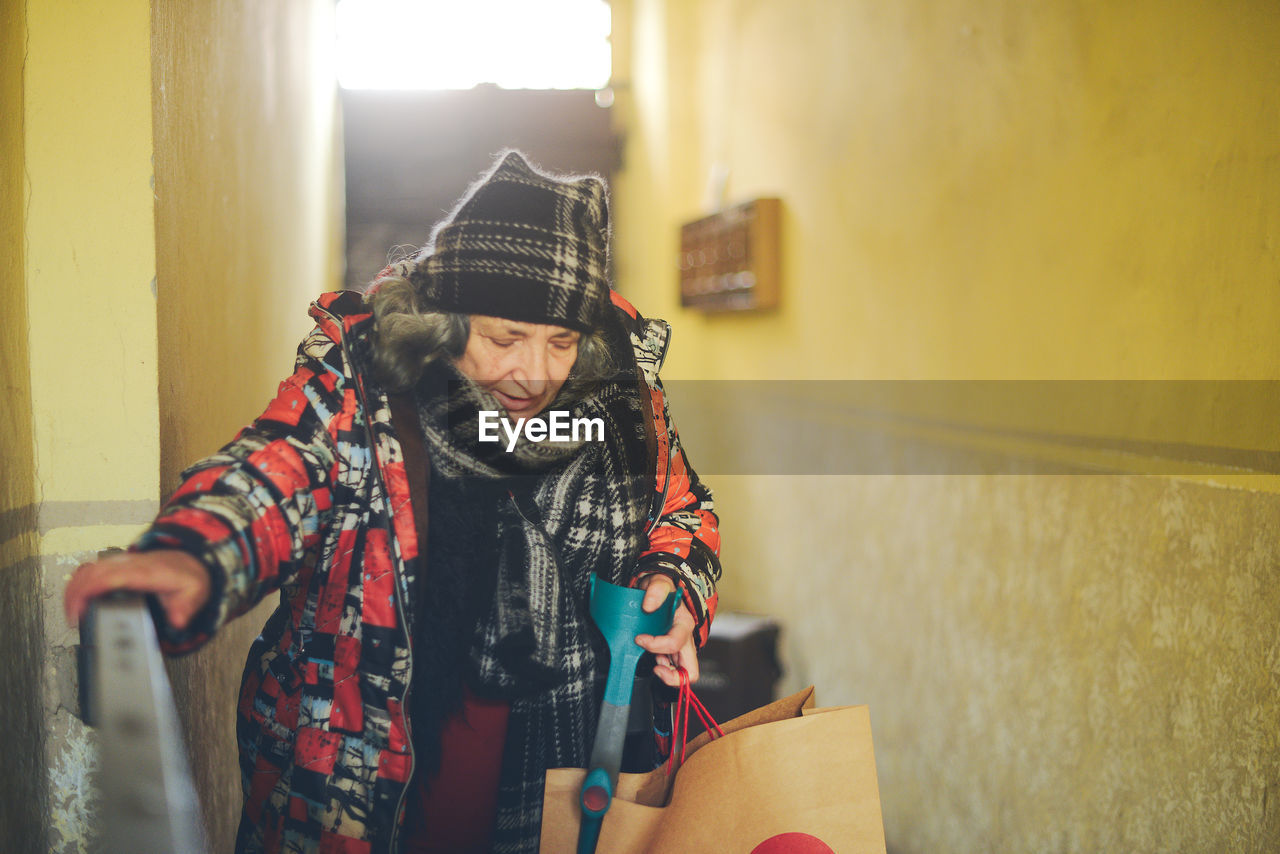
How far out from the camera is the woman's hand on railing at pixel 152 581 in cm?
62

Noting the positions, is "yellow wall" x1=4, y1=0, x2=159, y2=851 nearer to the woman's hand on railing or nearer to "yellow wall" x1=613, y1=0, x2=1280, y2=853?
the woman's hand on railing

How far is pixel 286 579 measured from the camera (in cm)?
87

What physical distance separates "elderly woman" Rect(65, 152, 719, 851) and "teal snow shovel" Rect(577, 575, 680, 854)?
2 cm

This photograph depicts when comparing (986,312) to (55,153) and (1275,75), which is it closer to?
(1275,75)

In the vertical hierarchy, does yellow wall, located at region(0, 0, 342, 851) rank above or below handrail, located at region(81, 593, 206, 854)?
above

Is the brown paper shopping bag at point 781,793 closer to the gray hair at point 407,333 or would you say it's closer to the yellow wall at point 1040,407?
the gray hair at point 407,333

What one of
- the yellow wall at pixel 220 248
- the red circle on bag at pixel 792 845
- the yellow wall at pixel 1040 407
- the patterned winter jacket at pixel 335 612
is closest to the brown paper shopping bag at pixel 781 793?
the red circle on bag at pixel 792 845

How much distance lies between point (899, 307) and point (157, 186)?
159cm

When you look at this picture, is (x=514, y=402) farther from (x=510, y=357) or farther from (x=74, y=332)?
(x=74, y=332)

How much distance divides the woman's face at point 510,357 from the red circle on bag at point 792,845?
56 cm

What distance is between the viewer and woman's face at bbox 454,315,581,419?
1036mm

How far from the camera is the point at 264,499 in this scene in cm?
82

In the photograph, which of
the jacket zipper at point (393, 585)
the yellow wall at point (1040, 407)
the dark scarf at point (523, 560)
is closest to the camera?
the jacket zipper at point (393, 585)

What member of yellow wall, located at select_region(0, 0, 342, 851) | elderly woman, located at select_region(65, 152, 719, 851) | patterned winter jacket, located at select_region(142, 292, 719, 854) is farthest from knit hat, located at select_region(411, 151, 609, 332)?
yellow wall, located at select_region(0, 0, 342, 851)
